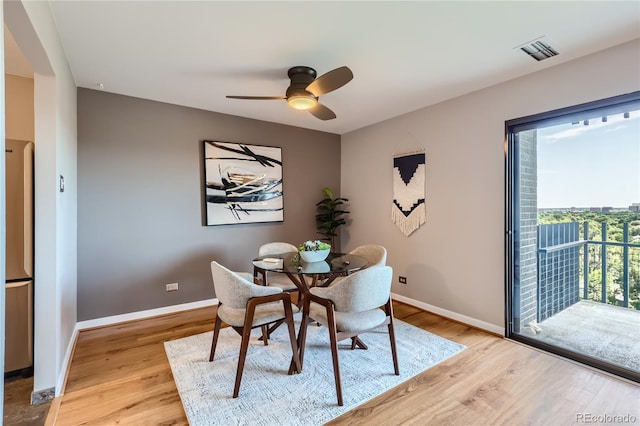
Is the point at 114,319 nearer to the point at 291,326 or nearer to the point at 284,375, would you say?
the point at 284,375

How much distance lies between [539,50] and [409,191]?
6.32 ft

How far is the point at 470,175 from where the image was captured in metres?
3.20

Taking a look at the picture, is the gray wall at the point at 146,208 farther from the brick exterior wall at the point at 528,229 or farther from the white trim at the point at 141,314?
the brick exterior wall at the point at 528,229

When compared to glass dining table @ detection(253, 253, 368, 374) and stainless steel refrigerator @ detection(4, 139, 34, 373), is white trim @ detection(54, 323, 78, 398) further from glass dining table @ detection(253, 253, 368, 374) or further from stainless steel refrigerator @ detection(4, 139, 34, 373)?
glass dining table @ detection(253, 253, 368, 374)

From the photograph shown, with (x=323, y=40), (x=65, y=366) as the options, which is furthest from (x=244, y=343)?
(x=323, y=40)

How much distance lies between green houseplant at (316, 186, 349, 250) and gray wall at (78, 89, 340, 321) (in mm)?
1042

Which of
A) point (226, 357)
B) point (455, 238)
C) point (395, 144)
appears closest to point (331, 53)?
point (395, 144)

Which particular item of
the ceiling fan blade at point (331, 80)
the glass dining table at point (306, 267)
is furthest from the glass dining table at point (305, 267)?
the ceiling fan blade at point (331, 80)

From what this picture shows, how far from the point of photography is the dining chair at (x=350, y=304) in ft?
6.52

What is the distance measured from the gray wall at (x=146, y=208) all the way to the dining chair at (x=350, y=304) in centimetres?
211

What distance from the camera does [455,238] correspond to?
3357 mm

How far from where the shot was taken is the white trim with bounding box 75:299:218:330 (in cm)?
313

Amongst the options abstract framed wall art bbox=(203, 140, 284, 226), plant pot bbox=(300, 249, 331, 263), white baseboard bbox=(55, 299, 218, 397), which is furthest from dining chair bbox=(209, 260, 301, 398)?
abstract framed wall art bbox=(203, 140, 284, 226)

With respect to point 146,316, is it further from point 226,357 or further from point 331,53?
point 331,53
